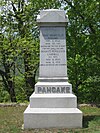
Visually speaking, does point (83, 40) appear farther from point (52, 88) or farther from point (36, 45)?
point (52, 88)

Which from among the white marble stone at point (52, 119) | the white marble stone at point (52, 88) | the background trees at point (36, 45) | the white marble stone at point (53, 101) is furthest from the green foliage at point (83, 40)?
Result: the white marble stone at point (52, 119)

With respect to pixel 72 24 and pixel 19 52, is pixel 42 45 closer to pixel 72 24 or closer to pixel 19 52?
pixel 72 24

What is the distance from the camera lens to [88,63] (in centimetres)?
1505

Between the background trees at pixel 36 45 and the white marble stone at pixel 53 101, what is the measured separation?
6.73 meters

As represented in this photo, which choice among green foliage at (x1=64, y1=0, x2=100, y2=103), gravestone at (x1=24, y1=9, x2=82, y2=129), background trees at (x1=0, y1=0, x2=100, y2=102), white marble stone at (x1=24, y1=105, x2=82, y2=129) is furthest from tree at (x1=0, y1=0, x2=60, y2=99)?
white marble stone at (x1=24, y1=105, x2=82, y2=129)

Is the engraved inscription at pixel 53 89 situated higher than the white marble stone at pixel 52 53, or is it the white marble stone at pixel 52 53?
the white marble stone at pixel 52 53

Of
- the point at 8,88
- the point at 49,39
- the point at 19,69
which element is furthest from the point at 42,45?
the point at 8,88

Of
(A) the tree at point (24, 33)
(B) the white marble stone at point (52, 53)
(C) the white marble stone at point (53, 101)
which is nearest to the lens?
(C) the white marble stone at point (53, 101)

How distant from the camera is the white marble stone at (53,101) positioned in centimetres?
786

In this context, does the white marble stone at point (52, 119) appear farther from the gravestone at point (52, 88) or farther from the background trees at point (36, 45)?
the background trees at point (36, 45)

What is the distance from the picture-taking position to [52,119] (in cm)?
736

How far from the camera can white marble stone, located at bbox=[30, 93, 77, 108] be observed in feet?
25.8

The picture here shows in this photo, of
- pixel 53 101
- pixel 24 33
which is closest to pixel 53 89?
pixel 53 101

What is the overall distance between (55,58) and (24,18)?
9.62m
